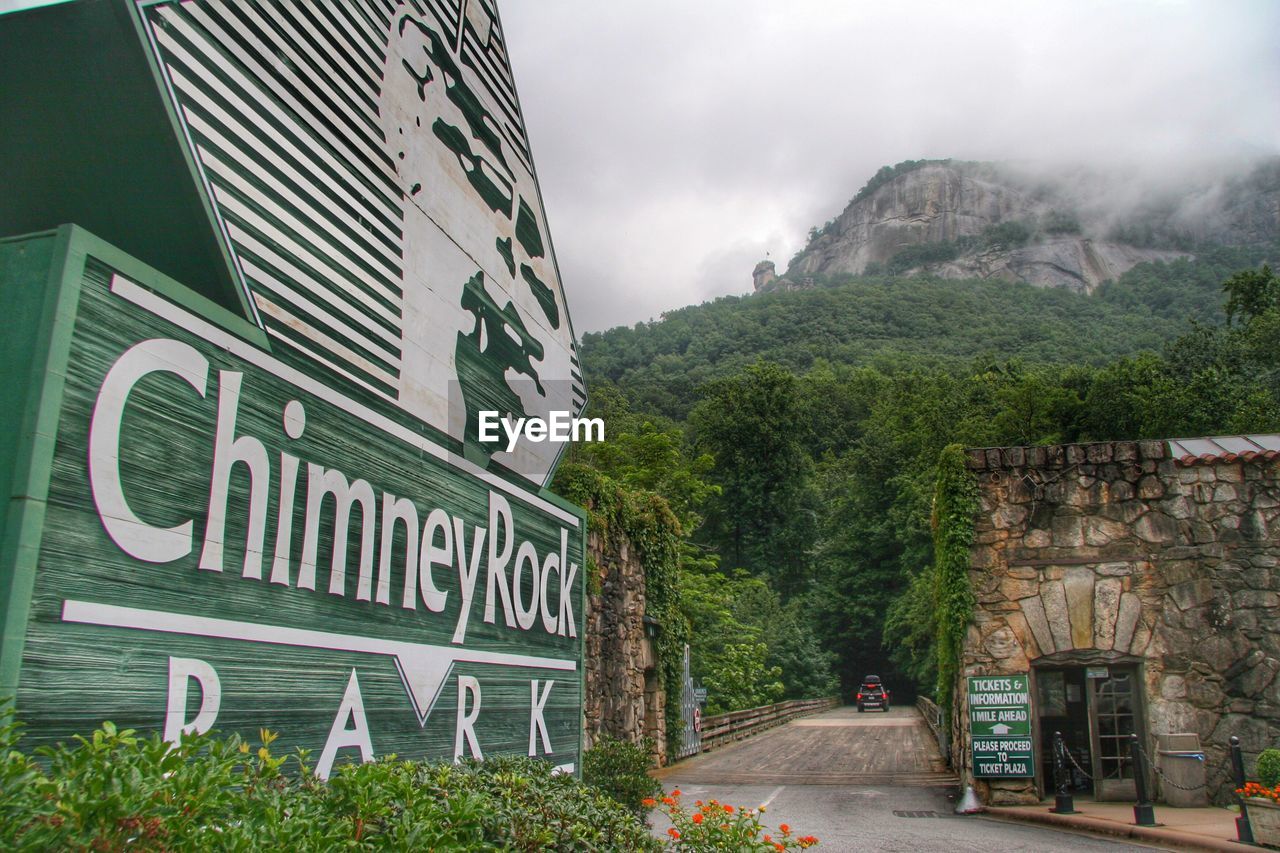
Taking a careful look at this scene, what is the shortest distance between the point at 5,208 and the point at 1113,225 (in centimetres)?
16416

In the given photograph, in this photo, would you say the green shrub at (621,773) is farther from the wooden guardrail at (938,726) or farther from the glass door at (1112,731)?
the wooden guardrail at (938,726)

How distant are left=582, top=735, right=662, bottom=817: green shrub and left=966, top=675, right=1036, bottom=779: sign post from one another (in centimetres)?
503

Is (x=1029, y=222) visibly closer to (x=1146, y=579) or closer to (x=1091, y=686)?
(x=1146, y=579)

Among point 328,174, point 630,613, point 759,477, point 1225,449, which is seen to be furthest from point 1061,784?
point 759,477

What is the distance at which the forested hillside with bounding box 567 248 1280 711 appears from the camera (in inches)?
1161

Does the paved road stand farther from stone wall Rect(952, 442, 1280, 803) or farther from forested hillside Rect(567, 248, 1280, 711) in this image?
forested hillside Rect(567, 248, 1280, 711)

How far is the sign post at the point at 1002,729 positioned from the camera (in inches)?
428

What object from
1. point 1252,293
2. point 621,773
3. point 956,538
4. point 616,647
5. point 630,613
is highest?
point 1252,293

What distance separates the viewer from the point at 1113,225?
5709 inches

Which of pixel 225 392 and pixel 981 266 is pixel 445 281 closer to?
pixel 225 392

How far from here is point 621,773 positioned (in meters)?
7.63

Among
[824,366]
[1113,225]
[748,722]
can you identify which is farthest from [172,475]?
[1113,225]

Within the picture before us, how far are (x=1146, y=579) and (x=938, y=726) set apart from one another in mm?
9189

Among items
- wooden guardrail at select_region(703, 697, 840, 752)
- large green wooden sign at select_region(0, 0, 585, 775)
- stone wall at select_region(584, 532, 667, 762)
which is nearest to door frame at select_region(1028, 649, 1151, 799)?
stone wall at select_region(584, 532, 667, 762)
